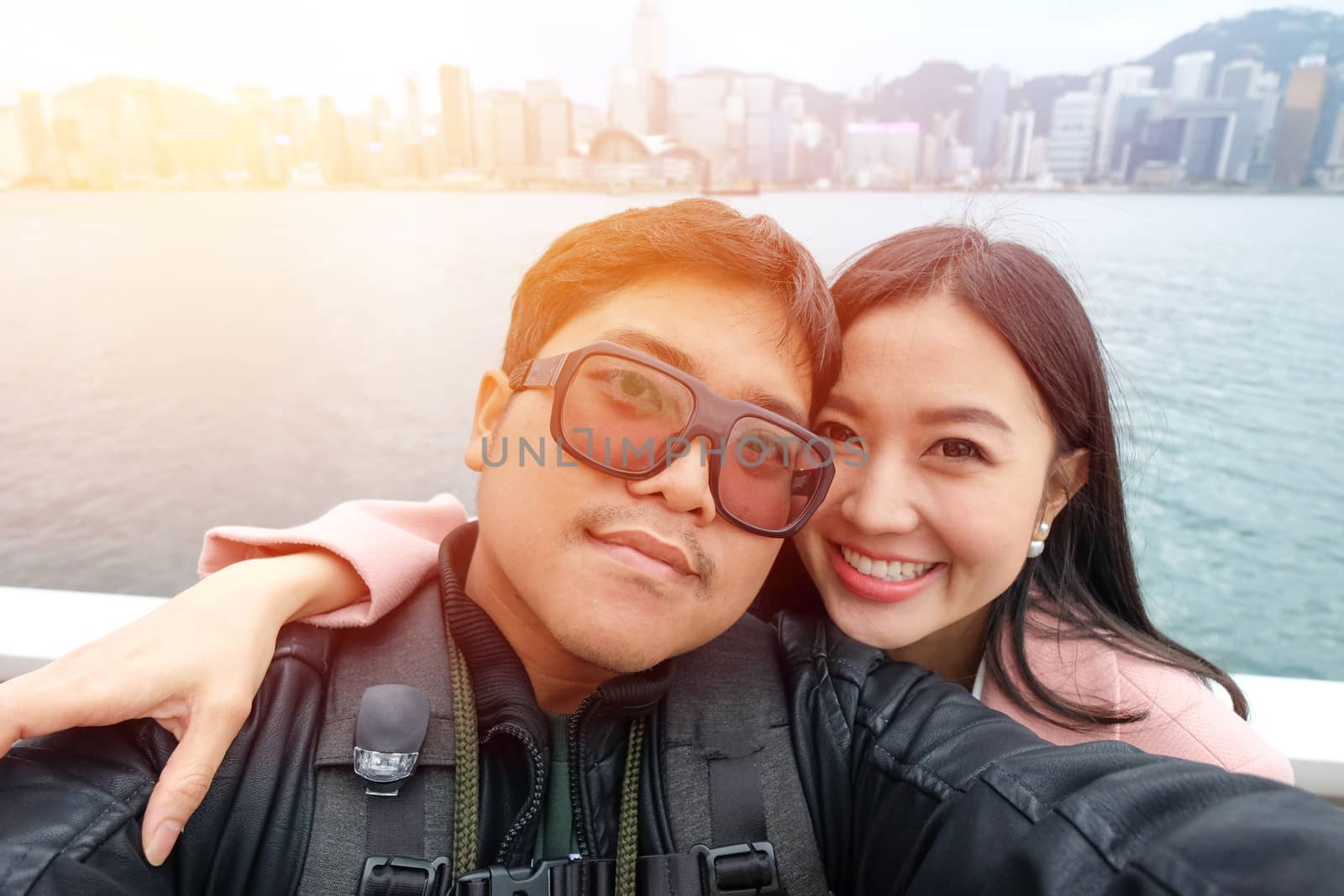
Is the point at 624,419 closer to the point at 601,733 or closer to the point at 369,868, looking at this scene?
the point at 601,733

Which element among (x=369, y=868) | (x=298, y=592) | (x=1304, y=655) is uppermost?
(x=298, y=592)

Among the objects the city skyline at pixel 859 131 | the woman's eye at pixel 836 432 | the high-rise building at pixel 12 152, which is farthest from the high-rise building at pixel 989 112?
the high-rise building at pixel 12 152

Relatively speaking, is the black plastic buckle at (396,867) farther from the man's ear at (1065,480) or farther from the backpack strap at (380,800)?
the man's ear at (1065,480)

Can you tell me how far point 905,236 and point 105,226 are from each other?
12.8 meters

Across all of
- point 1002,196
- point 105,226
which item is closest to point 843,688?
point 1002,196

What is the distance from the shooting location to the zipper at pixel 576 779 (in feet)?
3.43

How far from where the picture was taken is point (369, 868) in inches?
35.2

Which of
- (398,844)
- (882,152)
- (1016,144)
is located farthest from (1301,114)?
(398,844)

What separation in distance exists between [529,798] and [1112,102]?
888 centimetres

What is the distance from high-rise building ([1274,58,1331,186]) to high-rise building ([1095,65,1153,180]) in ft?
4.12

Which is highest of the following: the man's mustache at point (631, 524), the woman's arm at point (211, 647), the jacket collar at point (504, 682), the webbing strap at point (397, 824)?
the man's mustache at point (631, 524)

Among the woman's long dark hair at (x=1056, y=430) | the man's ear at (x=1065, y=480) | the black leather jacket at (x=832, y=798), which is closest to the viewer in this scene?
the black leather jacket at (x=832, y=798)

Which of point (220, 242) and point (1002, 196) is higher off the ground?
point (1002, 196)

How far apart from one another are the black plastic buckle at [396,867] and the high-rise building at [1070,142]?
7165 mm
